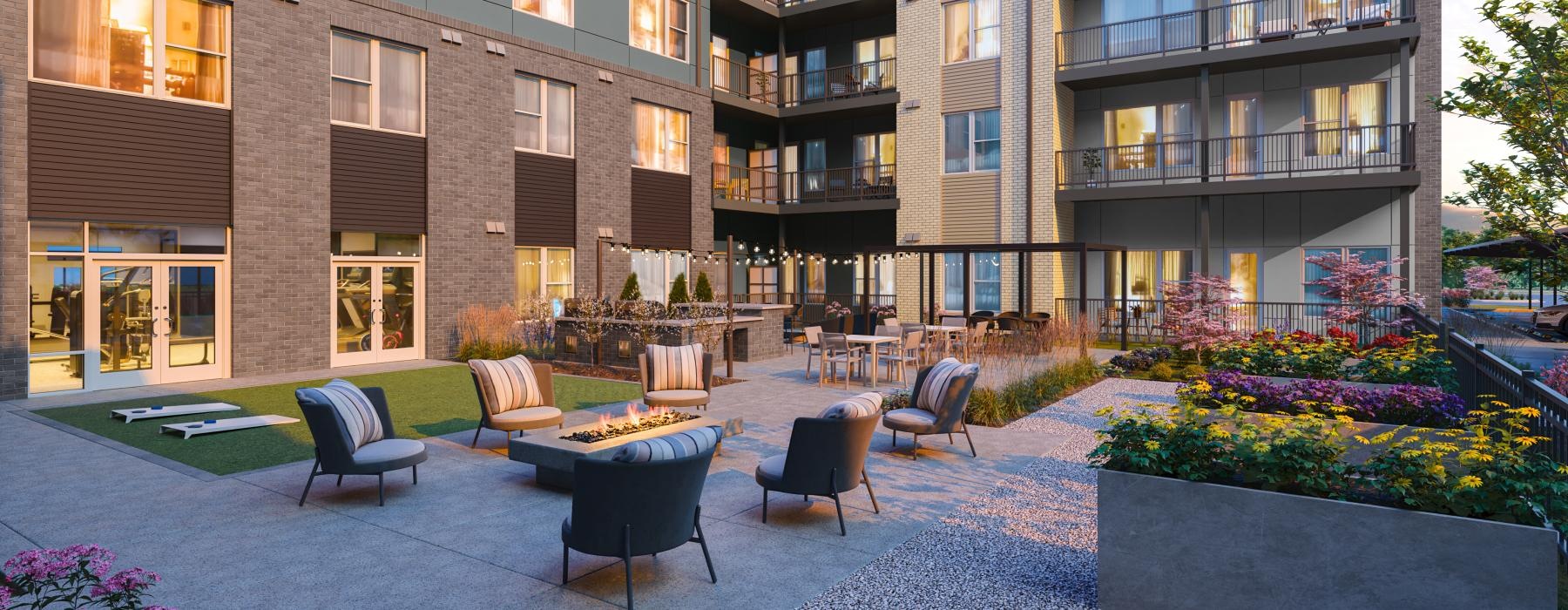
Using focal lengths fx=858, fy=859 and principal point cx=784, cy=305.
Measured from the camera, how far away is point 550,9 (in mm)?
20094

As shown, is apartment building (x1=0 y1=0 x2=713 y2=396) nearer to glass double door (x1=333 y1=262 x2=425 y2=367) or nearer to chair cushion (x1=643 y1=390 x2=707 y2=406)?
glass double door (x1=333 y1=262 x2=425 y2=367)

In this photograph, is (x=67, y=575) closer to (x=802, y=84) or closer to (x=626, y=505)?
(x=626, y=505)

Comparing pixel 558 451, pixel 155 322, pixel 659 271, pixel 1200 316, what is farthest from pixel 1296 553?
pixel 659 271

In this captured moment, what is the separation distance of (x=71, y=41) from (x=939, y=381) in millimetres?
14002

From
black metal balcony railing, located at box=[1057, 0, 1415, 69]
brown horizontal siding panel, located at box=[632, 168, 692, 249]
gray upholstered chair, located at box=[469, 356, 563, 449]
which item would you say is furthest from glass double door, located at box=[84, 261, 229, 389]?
black metal balcony railing, located at box=[1057, 0, 1415, 69]

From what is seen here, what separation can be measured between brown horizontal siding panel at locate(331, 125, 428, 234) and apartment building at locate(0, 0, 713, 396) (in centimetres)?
4

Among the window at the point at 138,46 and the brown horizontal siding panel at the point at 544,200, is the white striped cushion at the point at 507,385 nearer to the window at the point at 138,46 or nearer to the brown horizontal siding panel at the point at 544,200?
the window at the point at 138,46

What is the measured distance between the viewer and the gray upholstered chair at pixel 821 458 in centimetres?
595

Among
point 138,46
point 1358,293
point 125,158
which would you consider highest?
point 138,46

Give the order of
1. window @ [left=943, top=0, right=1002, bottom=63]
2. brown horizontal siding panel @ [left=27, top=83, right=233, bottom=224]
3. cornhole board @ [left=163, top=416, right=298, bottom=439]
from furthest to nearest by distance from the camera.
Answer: window @ [left=943, top=0, right=1002, bottom=63]
brown horizontal siding panel @ [left=27, top=83, right=233, bottom=224]
cornhole board @ [left=163, top=416, right=298, bottom=439]

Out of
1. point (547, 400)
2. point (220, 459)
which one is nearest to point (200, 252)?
point (220, 459)

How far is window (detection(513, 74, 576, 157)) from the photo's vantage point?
64.5ft

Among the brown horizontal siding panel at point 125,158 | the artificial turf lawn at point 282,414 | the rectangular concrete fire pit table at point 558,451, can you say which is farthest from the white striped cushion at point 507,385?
the brown horizontal siding panel at point 125,158

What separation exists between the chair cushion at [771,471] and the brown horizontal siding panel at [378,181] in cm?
1321
